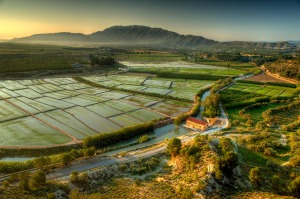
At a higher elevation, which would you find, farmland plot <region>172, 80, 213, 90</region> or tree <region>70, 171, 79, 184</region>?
farmland plot <region>172, 80, 213, 90</region>

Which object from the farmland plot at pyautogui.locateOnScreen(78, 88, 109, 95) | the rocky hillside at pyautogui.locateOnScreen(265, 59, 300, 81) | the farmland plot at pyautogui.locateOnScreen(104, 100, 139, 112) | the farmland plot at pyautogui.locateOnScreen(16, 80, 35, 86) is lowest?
the farmland plot at pyautogui.locateOnScreen(104, 100, 139, 112)

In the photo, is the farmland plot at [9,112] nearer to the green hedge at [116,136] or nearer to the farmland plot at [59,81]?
the green hedge at [116,136]

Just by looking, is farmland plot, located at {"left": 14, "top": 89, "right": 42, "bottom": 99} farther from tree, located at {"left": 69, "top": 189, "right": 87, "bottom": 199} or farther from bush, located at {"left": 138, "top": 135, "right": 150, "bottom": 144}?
tree, located at {"left": 69, "top": 189, "right": 87, "bottom": 199}

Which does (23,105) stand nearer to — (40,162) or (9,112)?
(9,112)

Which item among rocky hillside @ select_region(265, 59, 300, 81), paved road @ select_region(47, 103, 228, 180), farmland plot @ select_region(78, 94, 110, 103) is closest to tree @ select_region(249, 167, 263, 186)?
paved road @ select_region(47, 103, 228, 180)

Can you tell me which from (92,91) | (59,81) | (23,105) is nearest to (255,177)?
(23,105)

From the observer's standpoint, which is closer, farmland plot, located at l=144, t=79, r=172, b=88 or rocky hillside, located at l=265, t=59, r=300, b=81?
farmland plot, located at l=144, t=79, r=172, b=88
